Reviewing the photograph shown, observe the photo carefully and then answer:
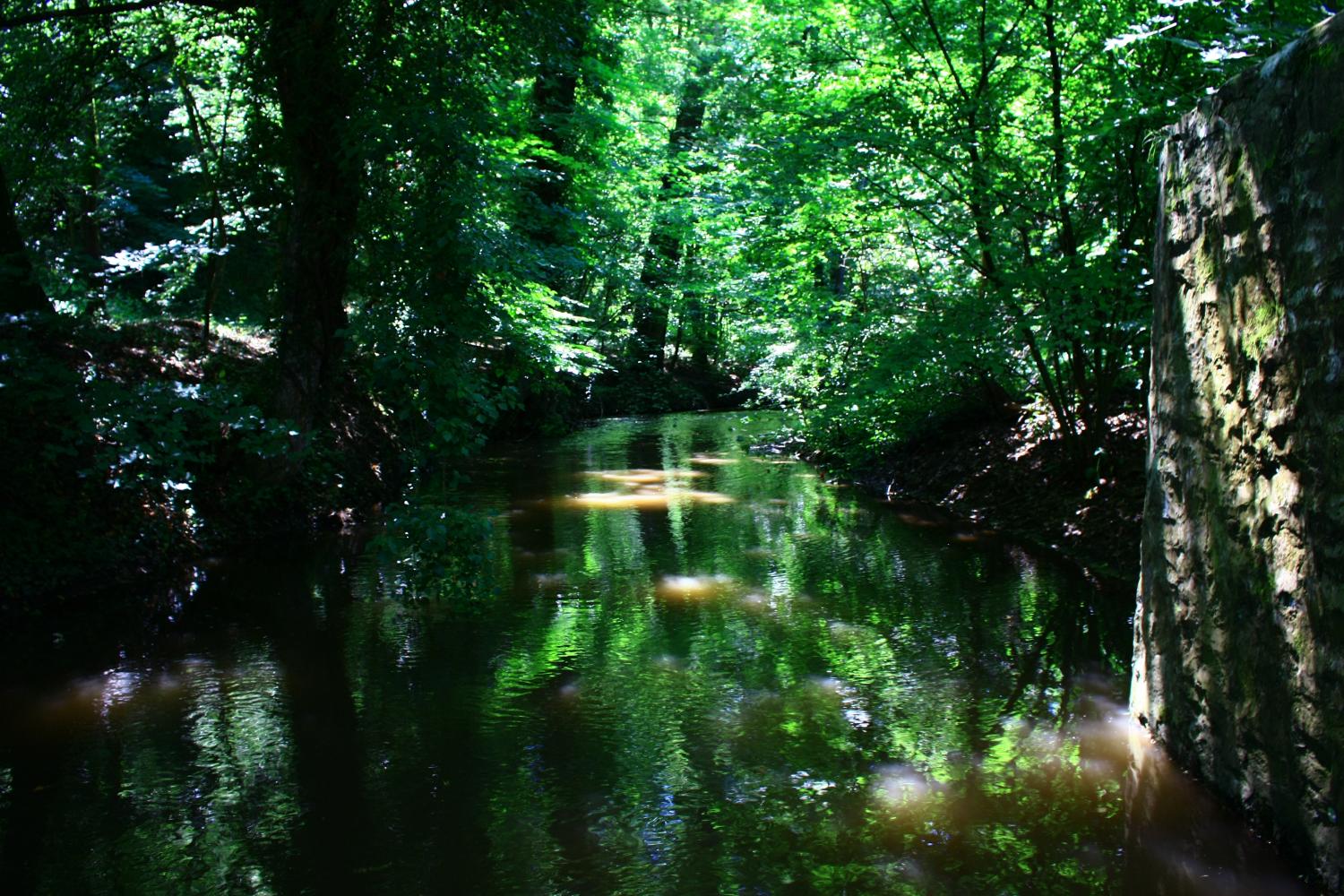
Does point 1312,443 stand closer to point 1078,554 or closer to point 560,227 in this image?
point 1078,554

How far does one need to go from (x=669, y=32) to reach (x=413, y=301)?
2047cm

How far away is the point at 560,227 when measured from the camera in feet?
50.6

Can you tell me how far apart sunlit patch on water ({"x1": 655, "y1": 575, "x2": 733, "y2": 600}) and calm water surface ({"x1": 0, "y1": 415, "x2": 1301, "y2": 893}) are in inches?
1.1

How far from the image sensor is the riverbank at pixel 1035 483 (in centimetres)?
767

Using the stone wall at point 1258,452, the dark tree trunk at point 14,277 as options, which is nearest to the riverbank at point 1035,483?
the stone wall at point 1258,452

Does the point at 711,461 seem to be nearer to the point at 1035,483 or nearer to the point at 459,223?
the point at 1035,483

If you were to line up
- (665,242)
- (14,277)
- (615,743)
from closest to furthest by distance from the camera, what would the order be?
(615,743)
(14,277)
(665,242)

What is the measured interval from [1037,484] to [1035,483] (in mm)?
40

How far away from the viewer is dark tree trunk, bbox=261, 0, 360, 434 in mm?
6730

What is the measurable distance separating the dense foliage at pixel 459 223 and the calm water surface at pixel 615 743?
4.87ft

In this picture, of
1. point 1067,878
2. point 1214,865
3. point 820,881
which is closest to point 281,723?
point 820,881

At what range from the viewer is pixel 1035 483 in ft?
30.3

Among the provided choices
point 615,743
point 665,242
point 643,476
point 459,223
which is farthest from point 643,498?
point 665,242

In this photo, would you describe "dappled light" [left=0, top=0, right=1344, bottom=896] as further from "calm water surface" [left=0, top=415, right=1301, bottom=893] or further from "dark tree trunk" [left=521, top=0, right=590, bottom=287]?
"dark tree trunk" [left=521, top=0, right=590, bottom=287]
